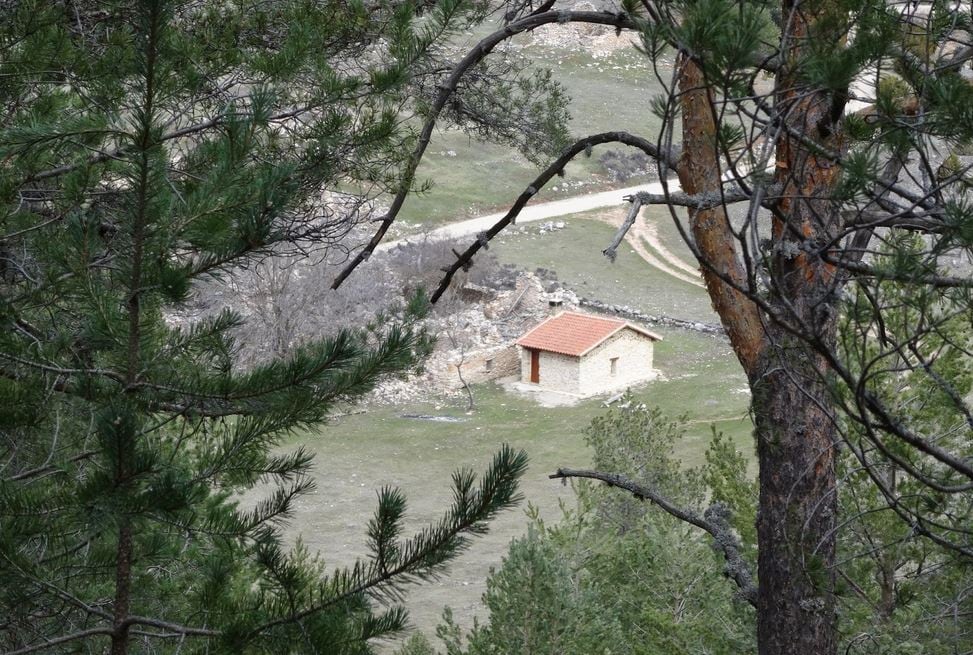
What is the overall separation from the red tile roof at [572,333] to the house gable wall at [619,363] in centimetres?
20

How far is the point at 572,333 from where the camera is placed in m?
28.6

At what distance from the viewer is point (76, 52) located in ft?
16.3

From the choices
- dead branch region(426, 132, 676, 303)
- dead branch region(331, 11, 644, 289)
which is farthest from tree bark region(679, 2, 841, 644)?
dead branch region(331, 11, 644, 289)

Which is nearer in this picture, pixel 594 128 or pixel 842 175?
pixel 842 175

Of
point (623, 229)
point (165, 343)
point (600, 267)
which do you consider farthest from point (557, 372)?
point (623, 229)

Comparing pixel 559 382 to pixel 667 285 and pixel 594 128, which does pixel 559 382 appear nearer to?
pixel 667 285

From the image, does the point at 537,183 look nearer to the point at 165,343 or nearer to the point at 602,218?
the point at 165,343

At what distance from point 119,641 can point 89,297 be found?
1254mm

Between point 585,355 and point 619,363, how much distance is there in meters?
1.54

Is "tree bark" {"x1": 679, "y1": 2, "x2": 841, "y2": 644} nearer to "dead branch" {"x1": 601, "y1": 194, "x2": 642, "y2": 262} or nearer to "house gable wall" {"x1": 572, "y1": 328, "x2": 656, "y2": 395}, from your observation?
"dead branch" {"x1": 601, "y1": 194, "x2": 642, "y2": 262}

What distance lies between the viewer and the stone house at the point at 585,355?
2789cm

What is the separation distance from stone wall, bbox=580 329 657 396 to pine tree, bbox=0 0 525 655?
2248 cm

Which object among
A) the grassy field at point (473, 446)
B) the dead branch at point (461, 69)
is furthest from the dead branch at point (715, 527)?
the grassy field at point (473, 446)

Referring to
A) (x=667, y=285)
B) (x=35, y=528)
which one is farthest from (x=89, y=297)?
(x=667, y=285)
